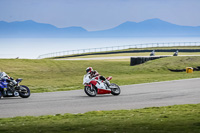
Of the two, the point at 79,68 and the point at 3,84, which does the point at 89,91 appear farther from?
the point at 79,68

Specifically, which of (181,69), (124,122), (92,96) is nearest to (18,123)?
(124,122)

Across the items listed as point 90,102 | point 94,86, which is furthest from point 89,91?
point 90,102

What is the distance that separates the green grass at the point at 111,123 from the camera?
10.3 meters

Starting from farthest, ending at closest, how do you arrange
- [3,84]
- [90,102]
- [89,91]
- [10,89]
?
[89,91] < [10,89] < [3,84] < [90,102]

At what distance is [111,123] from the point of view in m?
11.5

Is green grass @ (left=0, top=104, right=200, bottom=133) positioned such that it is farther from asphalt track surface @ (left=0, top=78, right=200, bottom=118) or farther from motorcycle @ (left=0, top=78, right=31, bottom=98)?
motorcycle @ (left=0, top=78, right=31, bottom=98)

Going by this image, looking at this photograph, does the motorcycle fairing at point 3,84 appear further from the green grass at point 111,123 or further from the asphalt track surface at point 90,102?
the green grass at point 111,123

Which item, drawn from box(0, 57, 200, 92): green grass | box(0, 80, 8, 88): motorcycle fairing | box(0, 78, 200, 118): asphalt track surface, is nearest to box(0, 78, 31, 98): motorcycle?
box(0, 80, 8, 88): motorcycle fairing

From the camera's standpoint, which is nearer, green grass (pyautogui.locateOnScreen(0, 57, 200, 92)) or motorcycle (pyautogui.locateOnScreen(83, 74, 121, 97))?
motorcycle (pyautogui.locateOnScreen(83, 74, 121, 97))

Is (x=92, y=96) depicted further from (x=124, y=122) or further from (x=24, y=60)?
(x=24, y=60)

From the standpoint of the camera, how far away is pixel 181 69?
44.8 meters

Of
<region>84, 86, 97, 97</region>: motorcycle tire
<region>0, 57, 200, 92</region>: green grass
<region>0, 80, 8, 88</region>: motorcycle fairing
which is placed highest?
<region>0, 57, 200, 92</region>: green grass

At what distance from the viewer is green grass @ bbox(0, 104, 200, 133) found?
10.3 meters

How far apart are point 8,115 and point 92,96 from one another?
6.52 meters
